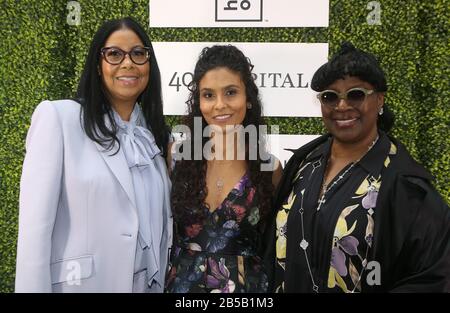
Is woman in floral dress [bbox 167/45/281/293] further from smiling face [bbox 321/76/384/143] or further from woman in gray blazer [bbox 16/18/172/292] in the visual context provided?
smiling face [bbox 321/76/384/143]

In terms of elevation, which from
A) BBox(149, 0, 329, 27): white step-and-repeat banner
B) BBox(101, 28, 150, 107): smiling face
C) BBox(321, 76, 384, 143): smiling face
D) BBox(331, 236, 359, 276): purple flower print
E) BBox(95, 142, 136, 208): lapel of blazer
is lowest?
BBox(331, 236, 359, 276): purple flower print

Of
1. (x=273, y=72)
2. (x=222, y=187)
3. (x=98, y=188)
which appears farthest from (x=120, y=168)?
(x=273, y=72)

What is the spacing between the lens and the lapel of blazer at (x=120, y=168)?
1.95 m

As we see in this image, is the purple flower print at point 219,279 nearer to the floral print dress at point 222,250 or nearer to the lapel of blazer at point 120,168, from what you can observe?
the floral print dress at point 222,250

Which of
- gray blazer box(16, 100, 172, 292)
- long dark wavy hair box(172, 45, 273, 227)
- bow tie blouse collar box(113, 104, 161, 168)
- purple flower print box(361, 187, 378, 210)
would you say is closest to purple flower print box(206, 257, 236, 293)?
long dark wavy hair box(172, 45, 273, 227)

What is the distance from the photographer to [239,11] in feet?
11.1

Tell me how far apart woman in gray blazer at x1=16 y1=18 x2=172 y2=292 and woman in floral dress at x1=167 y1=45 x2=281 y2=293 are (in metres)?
0.14

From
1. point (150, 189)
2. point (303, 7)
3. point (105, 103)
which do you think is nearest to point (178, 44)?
point (303, 7)

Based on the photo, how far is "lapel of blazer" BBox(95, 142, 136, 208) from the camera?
6.41ft

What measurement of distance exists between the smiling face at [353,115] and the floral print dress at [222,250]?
536 mm

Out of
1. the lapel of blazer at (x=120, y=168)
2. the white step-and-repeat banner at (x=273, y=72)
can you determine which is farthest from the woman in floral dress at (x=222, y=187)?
the white step-and-repeat banner at (x=273, y=72)

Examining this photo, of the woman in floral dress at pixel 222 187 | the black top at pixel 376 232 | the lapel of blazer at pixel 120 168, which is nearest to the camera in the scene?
the black top at pixel 376 232

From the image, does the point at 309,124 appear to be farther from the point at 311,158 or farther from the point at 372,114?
the point at 372,114

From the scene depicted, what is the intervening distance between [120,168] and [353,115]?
106 centimetres
